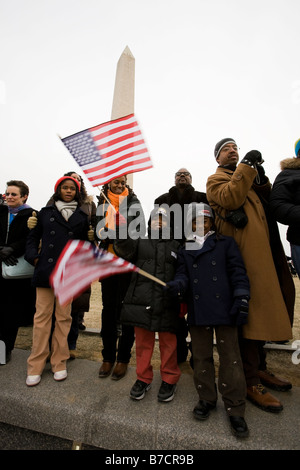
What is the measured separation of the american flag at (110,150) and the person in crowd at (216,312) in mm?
1119

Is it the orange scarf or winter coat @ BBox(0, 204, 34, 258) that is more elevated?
the orange scarf

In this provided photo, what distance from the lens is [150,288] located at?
2.16 m

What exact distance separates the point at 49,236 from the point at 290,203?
7.41ft

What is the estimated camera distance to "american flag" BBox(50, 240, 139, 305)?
168 cm

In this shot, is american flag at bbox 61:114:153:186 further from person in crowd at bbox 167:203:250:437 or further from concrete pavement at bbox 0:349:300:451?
concrete pavement at bbox 0:349:300:451

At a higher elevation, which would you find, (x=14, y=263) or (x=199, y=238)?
(x=199, y=238)

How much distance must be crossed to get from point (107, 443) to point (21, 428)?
2.52ft

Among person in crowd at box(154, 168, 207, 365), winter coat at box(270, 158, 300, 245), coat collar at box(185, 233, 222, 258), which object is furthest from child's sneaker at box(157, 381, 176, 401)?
winter coat at box(270, 158, 300, 245)

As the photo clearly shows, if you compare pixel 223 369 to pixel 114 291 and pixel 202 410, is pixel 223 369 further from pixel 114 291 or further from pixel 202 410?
pixel 114 291

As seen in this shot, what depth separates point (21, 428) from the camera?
198 cm

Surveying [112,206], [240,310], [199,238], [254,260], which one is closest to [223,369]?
[240,310]

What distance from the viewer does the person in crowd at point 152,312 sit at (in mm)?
2059

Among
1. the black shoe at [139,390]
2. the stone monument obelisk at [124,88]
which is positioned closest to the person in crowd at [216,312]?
the black shoe at [139,390]
